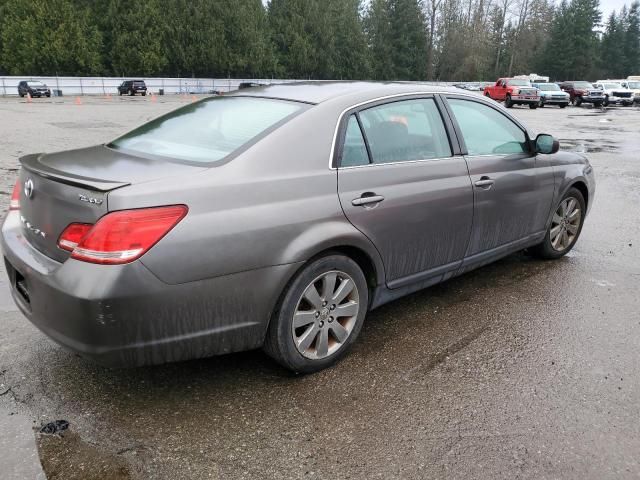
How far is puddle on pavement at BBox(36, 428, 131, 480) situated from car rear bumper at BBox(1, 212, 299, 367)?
0.39 m

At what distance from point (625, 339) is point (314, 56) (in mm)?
59670

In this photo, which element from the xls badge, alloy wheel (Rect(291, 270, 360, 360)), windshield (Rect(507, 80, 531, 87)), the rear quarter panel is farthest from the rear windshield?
windshield (Rect(507, 80, 531, 87))

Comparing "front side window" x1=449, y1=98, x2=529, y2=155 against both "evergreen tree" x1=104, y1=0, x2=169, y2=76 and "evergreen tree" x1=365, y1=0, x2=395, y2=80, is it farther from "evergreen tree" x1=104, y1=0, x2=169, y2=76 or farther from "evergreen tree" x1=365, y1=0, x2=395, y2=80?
"evergreen tree" x1=365, y1=0, x2=395, y2=80

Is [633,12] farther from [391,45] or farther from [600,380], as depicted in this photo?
[600,380]

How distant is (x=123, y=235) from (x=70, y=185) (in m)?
0.44

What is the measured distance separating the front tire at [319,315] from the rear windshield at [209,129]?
0.80 metres

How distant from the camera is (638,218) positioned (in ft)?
23.1

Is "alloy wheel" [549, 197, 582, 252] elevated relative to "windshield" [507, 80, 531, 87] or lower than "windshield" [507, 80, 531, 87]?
lower

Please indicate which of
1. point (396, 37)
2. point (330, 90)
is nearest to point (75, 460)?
point (330, 90)

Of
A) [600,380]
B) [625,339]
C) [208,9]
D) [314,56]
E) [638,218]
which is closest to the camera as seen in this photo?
[600,380]

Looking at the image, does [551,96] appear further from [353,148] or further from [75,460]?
[75,460]

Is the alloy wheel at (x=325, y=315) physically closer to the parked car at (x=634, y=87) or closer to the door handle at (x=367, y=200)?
the door handle at (x=367, y=200)

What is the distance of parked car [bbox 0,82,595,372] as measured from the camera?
96.7 inches

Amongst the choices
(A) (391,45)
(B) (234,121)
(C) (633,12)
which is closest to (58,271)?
(B) (234,121)
